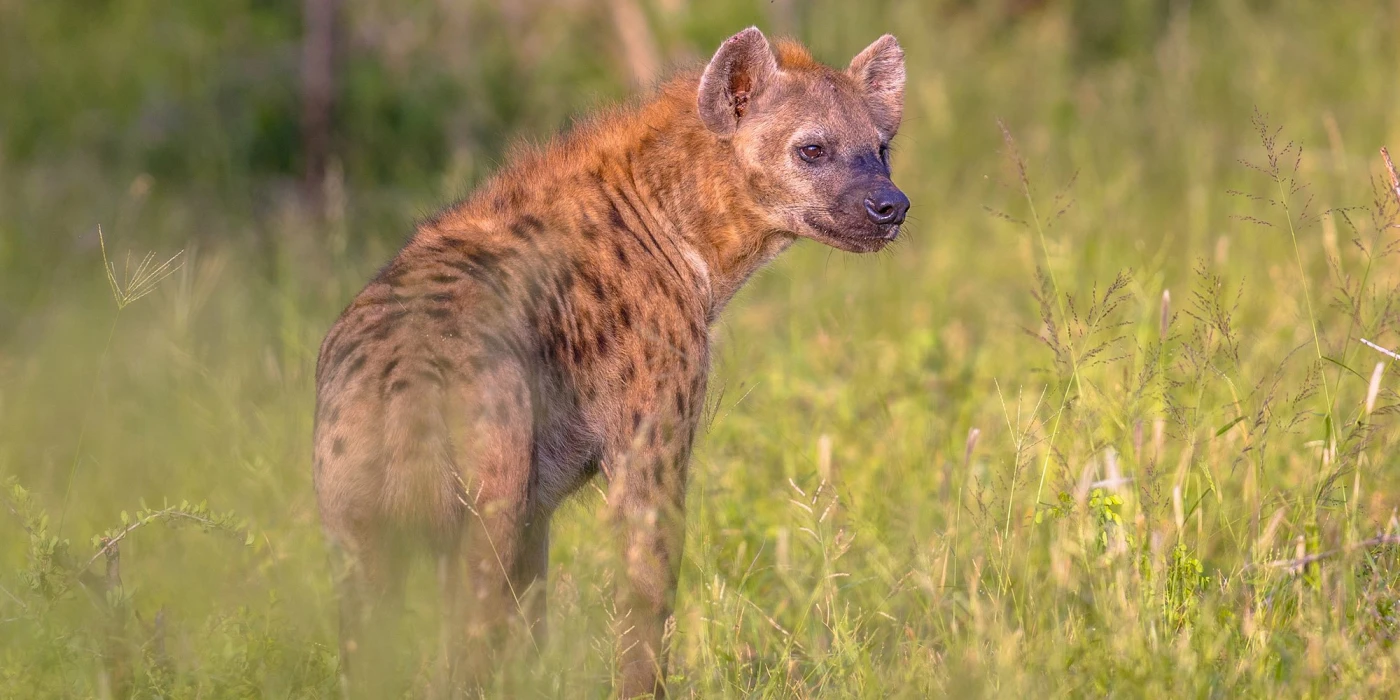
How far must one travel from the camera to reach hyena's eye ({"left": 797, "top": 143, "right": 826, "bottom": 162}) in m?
4.01

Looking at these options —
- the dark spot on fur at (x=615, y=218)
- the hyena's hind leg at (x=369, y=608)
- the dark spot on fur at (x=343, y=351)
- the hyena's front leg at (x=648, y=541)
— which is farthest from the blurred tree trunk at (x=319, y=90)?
the hyena's hind leg at (x=369, y=608)

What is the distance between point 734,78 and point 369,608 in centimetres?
186

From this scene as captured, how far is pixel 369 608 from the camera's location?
112 inches

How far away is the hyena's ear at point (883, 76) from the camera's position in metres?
4.35

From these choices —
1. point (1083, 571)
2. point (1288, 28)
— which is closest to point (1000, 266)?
point (1288, 28)

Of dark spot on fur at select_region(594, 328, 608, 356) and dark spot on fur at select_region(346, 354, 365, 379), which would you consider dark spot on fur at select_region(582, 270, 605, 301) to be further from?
dark spot on fur at select_region(346, 354, 365, 379)

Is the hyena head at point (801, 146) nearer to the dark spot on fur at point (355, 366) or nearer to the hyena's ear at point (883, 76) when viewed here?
the hyena's ear at point (883, 76)

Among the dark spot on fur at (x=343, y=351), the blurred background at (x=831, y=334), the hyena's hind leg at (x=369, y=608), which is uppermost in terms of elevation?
the dark spot on fur at (x=343, y=351)

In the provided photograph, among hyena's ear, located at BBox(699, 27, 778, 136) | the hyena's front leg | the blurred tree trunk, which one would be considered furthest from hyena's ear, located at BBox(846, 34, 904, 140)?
the blurred tree trunk

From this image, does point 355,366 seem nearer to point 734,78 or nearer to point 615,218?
point 615,218

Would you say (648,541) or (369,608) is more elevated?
(369,608)

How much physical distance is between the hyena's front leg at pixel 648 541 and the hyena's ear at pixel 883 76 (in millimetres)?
1345

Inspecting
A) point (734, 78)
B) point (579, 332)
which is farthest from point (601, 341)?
point (734, 78)

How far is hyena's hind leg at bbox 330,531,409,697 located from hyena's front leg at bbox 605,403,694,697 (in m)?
0.60
